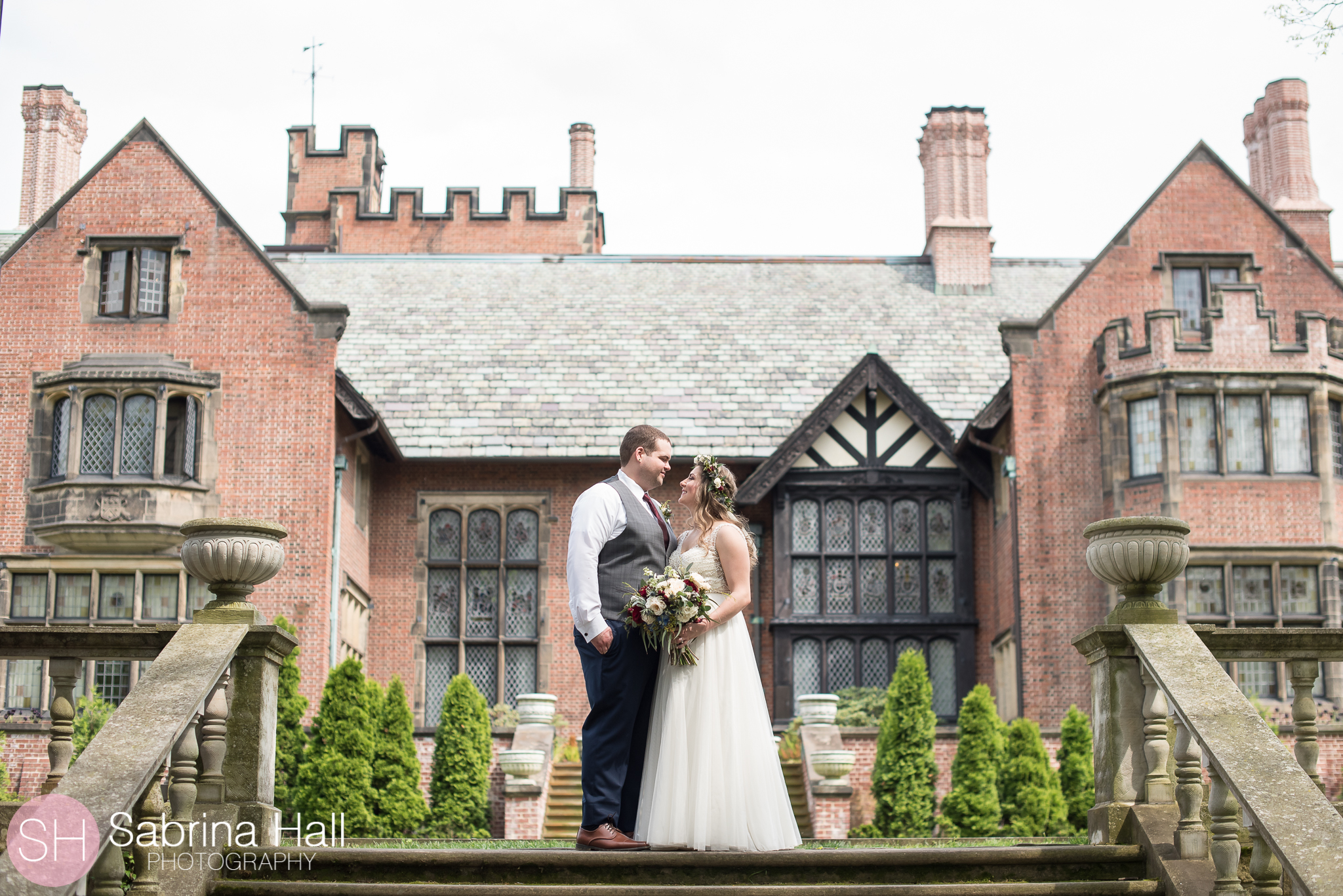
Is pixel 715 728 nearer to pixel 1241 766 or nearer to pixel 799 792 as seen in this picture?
pixel 1241 766

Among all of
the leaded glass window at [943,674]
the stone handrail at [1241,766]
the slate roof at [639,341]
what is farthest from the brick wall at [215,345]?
the stone handrail at [1241,766]

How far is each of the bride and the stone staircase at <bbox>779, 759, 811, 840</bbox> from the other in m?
8.71

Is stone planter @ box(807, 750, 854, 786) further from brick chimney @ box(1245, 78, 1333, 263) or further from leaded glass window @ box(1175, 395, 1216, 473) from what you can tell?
brick chimney @ box(1245, 78, 1333, 263)

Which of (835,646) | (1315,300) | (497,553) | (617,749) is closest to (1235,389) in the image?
(1315,300)

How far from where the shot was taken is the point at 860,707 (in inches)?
760

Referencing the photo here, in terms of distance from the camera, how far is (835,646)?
20188 mm

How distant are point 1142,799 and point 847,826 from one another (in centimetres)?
926

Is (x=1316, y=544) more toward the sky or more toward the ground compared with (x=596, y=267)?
more toward the ground

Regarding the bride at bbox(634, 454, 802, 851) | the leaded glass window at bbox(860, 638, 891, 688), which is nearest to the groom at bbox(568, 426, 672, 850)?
the bride at bbox(634, 454, 802, 851)

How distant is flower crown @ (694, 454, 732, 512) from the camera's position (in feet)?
24.8

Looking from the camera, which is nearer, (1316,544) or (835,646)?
(1316,544)

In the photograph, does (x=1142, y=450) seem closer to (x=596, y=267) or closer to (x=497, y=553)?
(x=497, y=553)

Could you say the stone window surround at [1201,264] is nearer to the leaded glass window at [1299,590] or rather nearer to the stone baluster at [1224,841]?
the leaded glass window at [1299,590]

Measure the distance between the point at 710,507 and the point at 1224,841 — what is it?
2.97m
